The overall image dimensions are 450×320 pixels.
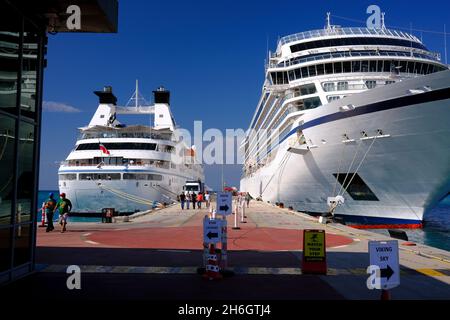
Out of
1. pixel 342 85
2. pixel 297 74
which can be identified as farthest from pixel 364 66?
pixel 297 74

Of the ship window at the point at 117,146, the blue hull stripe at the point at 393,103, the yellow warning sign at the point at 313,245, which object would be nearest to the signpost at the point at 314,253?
the yellow warning sign at the point at 313,245

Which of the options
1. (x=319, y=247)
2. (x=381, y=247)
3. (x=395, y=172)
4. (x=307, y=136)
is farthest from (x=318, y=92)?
(x=381, y=247)

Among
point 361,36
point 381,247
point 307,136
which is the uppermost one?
point 361,36

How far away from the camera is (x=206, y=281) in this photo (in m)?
7.95

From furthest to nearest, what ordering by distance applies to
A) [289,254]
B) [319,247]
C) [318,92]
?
[318,92] → [289,254] → [319,247]

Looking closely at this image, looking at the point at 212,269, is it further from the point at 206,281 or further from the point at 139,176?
the point at 139,176

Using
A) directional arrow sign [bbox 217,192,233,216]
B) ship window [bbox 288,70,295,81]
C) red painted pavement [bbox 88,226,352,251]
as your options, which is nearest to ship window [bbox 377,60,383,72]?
ship window [bbox 288,70,295,81]

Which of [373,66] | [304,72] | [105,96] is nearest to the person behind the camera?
[373,66]

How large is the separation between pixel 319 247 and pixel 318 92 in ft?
78.0

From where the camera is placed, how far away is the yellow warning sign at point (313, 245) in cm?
877

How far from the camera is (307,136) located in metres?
28.5

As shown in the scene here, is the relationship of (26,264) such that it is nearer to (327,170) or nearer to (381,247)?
(381,247)

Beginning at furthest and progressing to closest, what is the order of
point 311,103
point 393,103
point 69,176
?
point 69,176 → point 311,103 → point 393,103

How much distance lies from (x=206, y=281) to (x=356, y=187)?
20773mm
